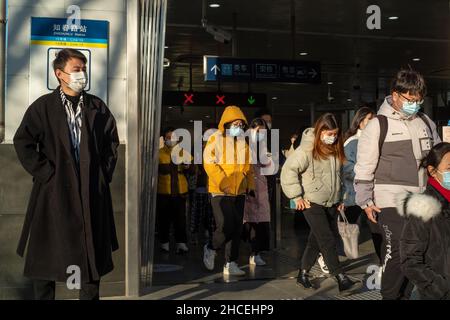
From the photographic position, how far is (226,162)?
20.6 feet

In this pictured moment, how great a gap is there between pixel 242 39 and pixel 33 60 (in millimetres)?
9162

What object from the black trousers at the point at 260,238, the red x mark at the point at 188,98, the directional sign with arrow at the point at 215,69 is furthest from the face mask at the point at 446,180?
the red x mark at the point at 188,98

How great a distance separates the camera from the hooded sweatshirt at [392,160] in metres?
4.09

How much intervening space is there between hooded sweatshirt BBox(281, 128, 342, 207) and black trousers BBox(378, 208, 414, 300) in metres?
1.40

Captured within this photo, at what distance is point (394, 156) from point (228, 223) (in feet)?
8.05

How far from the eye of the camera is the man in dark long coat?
3793 millimetres

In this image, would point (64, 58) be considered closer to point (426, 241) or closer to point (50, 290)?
point (50, 290)

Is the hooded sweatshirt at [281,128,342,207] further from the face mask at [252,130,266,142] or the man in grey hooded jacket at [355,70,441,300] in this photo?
the face mask at [252,130,266,142]

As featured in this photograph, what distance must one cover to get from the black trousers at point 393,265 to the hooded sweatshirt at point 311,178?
140 centimetres

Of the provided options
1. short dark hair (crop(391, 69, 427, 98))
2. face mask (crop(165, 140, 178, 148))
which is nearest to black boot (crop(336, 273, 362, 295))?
short dark hair (crop(391, 69, 427, 98))

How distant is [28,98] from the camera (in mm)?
4934

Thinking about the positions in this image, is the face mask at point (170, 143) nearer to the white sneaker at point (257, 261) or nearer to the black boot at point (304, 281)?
the white sneaker at point (257, 261)

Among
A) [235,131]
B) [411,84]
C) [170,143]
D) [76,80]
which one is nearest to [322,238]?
[235,131]
